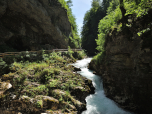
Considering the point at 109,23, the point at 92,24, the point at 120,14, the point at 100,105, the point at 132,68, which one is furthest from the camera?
the point at 92,24

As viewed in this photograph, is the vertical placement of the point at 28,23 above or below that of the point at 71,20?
below

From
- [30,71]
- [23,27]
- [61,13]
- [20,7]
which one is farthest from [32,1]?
[30,71]

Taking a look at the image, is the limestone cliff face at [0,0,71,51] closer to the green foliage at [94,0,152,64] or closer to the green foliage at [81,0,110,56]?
the green foliage at [94,0,152,64]

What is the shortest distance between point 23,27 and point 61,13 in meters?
11.9

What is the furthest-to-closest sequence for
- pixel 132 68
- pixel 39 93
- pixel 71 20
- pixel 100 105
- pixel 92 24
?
pixel 92 24 < pixel 71 20 < pixel 100 105 < pixel 132 68 < pixel 39 93

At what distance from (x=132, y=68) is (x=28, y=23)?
2035 centimetres

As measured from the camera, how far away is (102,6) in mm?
46594

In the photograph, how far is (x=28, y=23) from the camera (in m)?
18.8

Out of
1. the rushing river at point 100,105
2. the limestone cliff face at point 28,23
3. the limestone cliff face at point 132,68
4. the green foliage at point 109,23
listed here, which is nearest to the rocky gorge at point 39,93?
the rushing river at point 100,105

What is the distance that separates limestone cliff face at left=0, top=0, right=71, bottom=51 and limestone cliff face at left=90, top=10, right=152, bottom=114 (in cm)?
1603

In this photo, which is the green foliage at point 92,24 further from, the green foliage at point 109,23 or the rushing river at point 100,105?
the rushing river at point 100,105

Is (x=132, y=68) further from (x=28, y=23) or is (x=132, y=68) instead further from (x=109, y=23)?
(x=28, y=23)

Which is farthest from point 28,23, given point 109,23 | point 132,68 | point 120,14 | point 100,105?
point 132,68

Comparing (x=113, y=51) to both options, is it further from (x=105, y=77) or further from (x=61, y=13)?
(x=61, y=13)
